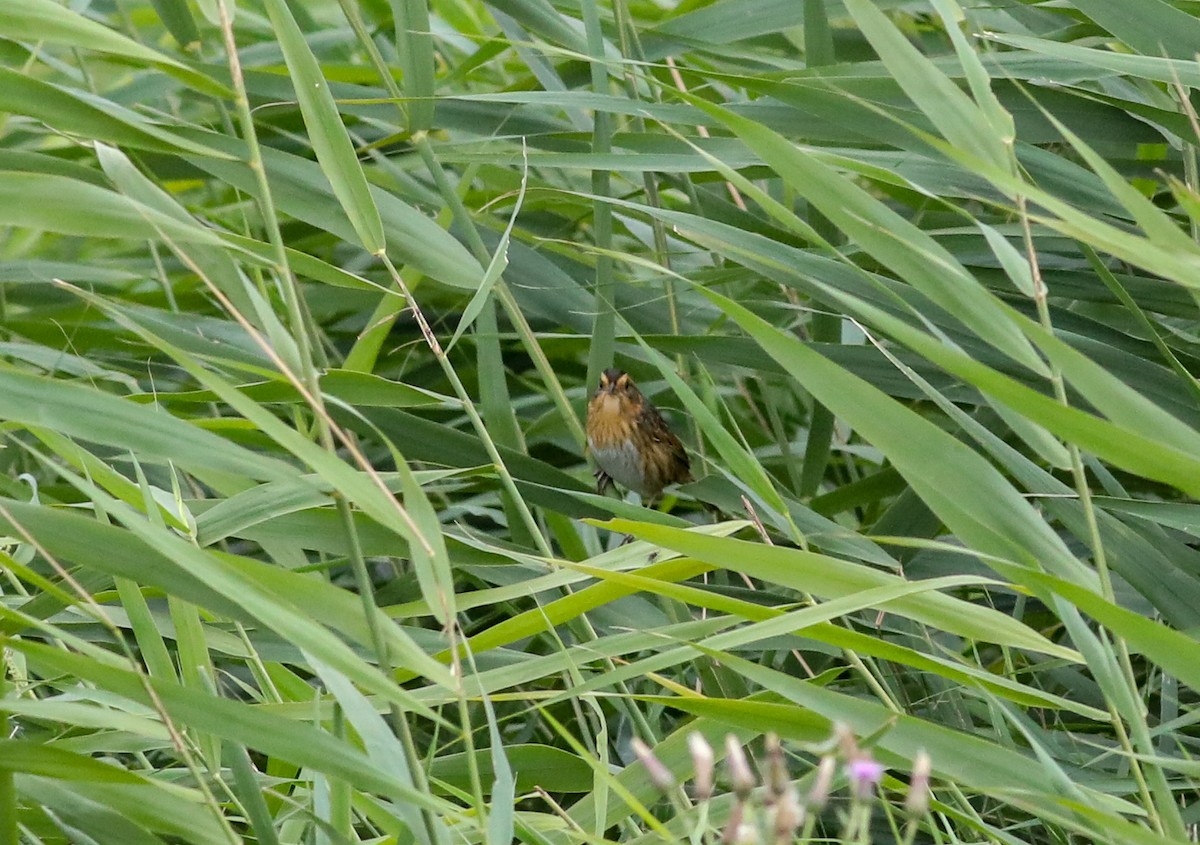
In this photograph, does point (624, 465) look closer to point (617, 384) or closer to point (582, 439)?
point (617, 384)

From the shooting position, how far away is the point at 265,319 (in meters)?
0.99

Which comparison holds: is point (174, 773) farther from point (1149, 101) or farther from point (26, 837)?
point (1149, 101)

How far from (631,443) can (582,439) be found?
2.44 feet

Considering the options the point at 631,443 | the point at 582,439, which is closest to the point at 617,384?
the point at 631,443

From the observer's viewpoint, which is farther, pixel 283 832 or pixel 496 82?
pixel 496 82

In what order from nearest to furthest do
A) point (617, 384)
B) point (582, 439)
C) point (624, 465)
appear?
1. point (582, 439)
2. point (617, 384)
3. point (624, 465)

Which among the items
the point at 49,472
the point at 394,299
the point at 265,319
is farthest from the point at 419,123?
the point at 49,472

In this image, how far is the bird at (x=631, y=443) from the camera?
2.50m

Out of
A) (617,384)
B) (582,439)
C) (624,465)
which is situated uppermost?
(582,439)

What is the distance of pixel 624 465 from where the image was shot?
105 inches

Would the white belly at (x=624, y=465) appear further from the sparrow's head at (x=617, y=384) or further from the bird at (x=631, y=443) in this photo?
the sparrow's head at (x=617, y=384)

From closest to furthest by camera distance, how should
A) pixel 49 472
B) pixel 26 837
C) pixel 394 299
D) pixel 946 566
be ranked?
pixel 26 837 < pixel 946 566 < pixel 394 299 < pixel 49 472

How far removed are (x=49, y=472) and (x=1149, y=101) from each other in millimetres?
1874

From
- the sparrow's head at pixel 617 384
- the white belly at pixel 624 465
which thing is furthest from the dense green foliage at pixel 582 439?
the white belly at pixel 624 465
